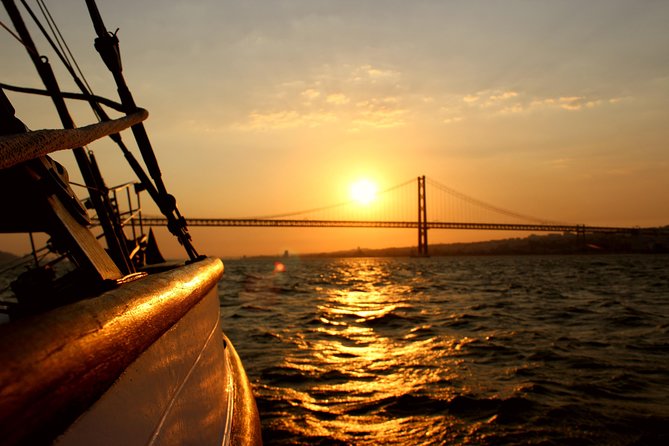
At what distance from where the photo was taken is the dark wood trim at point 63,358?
700mm

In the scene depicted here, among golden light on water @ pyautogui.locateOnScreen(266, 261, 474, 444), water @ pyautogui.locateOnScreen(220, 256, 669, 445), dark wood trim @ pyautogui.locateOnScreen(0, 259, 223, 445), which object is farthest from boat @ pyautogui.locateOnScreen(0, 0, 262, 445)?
water @ pyautogui.locateOnScreen(220, 256, 669, 445)

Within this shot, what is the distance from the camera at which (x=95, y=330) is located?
0.96 meters

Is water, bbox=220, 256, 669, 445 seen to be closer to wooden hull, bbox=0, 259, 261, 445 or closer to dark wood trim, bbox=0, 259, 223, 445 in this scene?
wooden hull, bbox=0, 259, 261, 445

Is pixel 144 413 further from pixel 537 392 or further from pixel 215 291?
pixel 537 392

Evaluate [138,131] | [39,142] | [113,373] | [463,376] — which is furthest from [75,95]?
[463,376]

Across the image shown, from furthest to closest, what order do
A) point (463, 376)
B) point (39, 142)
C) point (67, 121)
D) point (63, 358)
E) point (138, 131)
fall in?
point (463, 376) < point (138, 131) < point (67, 121) < point (39, 142) < point (63, 358)

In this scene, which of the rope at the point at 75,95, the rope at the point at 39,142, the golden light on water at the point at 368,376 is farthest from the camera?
the golden light on water at the point at 368,376

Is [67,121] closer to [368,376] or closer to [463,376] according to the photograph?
[368,376]

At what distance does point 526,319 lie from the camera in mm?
10359

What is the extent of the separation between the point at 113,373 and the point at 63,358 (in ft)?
0.83

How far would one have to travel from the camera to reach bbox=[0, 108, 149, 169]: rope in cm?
105

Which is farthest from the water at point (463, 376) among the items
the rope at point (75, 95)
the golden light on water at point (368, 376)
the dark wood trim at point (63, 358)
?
the dark wood trim at point (63, 358)

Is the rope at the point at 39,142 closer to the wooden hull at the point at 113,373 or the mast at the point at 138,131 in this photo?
the wooden hull at the point at 113,373

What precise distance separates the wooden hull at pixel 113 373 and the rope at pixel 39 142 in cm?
36
